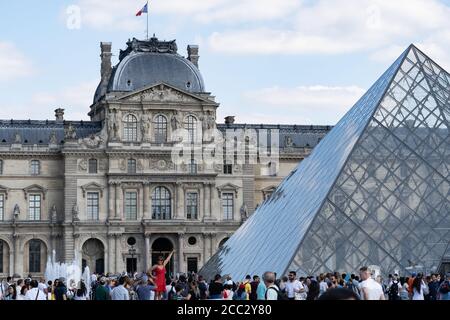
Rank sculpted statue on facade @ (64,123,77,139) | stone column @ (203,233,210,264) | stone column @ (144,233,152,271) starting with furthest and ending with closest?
stone column @ (203,233,210,264) < sculpted statue on facade @ (64,123,77,139) < stone column @ (144,233,152,271)

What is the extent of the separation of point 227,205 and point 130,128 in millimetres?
7590

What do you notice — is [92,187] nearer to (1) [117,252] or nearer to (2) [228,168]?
(1) [117,252]

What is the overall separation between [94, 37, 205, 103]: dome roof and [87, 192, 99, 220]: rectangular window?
6.42 m

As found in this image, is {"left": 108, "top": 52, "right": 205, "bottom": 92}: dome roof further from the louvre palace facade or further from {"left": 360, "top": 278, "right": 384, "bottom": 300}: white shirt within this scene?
{"left": 360, "top": 278, "right": 384, "bottom": 300}: white shirt

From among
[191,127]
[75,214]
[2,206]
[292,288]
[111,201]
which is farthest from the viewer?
[191,127]

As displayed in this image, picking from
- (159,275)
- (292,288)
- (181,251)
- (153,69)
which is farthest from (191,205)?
(292,288)

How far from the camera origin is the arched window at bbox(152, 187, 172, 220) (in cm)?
6812

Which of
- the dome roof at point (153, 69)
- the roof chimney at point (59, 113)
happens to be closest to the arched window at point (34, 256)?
the dome roof at point (153, 69)

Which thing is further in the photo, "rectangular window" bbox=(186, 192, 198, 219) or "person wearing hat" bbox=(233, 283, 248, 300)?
"rectangular window" bbox=(186, 192, 198, 219)

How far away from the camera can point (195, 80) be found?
2758 inches

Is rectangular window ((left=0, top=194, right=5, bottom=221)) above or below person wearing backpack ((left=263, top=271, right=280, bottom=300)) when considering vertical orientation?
above

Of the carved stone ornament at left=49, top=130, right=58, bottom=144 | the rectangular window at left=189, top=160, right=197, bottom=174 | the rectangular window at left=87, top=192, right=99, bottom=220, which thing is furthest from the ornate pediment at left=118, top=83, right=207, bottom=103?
the rectangular window at left=87, top=192, right=99, bottom=220

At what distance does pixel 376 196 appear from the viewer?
27.7m
